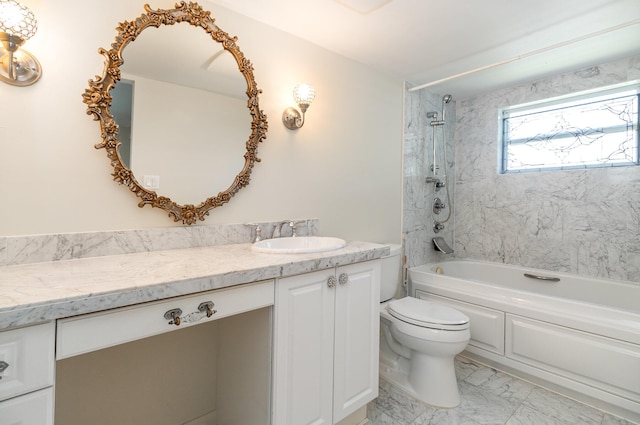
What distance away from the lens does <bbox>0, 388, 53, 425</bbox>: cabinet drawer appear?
72 centimetres

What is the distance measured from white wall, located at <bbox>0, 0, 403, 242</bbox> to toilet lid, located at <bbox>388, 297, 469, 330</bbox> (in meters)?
0.61

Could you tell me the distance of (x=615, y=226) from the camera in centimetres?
242

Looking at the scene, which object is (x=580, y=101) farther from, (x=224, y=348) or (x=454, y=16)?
(x=224, y=348)

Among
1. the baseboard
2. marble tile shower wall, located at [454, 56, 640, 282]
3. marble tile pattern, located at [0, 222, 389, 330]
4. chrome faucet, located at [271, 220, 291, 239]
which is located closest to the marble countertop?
marble tile pattern, located at [0, 222, 389, 330]

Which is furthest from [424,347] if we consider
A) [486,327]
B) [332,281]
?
[332,281]

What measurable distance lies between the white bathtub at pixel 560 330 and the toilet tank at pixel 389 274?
1.43 ft

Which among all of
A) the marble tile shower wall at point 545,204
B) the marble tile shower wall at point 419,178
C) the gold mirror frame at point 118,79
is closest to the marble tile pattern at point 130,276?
the gold mirror frame at point 118,79

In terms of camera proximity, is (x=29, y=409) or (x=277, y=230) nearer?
(x=29, y=409)

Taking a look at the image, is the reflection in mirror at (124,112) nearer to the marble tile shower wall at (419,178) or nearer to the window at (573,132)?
the marble tile shower wall at (419,178)

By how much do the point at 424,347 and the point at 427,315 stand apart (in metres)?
0.18

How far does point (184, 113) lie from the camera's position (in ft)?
5.06

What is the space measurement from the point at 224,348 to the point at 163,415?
A: 415mm

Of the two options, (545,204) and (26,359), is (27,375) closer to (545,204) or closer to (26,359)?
(26,359)

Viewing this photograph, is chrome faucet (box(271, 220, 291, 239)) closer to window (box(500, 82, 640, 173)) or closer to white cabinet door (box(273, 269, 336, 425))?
white cabinet door (box(273, 269, 336, 425))
